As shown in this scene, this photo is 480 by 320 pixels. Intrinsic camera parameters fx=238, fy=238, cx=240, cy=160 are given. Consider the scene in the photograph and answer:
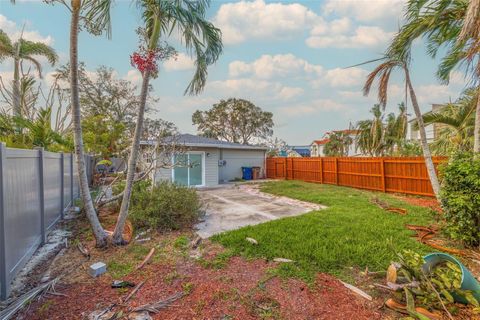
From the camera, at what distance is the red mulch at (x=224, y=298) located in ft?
7.61

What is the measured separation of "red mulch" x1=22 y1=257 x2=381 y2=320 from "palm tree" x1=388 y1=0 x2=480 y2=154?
3807mm

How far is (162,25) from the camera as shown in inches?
153

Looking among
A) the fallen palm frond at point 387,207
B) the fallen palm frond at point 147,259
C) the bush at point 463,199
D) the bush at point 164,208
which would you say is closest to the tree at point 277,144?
the fallen palm frond at point 387,207

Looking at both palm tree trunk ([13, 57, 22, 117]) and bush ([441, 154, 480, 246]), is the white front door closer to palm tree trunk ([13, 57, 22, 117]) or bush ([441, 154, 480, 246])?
palm tree trunk ([13, 57, 22, 117])

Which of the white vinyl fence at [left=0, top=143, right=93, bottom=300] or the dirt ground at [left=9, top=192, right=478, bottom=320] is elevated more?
the white vinyl fence at [left=0, top=143, right=93, bottom=300]

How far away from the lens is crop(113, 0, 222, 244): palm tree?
3762mm

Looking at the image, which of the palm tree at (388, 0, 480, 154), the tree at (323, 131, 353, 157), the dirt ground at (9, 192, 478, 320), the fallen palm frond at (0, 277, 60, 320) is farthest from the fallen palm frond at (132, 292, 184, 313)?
the tree at (323, 131, 353, 157)

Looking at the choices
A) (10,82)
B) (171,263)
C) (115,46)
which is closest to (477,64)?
(171,263)

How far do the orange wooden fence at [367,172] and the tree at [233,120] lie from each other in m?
13.2

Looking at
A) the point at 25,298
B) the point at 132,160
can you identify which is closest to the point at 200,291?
the point at 25,298

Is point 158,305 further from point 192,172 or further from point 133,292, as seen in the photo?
point 192,172

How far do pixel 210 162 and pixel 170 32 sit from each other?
29.7 ft

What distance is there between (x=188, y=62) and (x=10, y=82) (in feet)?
38.5

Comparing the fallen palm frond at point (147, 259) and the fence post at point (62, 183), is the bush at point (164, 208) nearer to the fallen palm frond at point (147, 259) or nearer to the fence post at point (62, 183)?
the fallen palm frond at point (147, 259)
